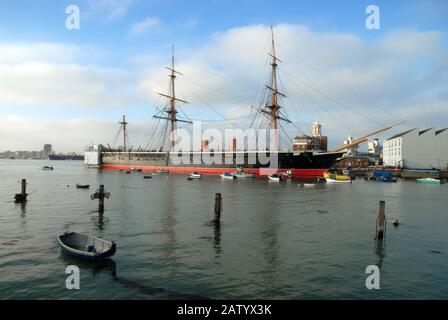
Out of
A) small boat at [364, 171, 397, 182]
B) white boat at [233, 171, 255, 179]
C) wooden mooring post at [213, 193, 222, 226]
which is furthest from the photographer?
small boat at [364, 171, 397, 182]

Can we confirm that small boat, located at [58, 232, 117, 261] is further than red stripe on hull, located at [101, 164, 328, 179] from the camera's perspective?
No

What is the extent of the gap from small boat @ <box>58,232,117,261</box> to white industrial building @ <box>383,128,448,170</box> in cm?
12365

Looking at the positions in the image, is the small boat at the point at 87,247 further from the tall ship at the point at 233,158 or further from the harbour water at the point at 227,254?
the tall ship at the point at 233,158

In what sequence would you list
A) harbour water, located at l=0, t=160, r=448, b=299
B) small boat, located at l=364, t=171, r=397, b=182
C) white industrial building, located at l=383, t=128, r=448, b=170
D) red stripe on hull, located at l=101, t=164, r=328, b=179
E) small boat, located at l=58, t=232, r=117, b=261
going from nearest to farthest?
1. harbour water, located at l=0, t=160, r=448, b=299
2. small boat, located at l=58, t=232, r=117, b=261
3. small boat, located at l=364, t=171, r=397, b=182
4. red stripe on hull, located at l=101, t=164, r=328, b=179
5. white industrial building, located at l=383, t=128, r=448, b=170

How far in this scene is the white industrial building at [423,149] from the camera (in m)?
119

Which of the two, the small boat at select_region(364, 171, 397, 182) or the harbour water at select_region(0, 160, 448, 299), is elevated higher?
the small boat at select_region(364, 171, 397, 182)

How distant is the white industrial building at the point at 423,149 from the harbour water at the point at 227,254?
9631 cm

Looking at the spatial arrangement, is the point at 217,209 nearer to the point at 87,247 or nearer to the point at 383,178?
the point at 87,247

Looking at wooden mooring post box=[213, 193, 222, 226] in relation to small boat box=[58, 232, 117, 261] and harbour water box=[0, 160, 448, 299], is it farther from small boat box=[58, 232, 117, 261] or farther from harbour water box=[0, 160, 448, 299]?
small boat box=[58, 232, 117, 261]

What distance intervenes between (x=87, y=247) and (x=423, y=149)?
12972 cm

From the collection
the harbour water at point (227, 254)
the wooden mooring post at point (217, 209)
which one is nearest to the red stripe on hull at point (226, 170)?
the harbour water at point (227, 254)

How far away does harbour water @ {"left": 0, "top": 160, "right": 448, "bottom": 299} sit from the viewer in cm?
1480

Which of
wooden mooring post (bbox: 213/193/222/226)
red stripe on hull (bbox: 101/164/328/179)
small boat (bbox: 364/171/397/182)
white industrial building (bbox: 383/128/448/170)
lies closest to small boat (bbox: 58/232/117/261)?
wooden mooring post (bbox: 213/193/222/226)
